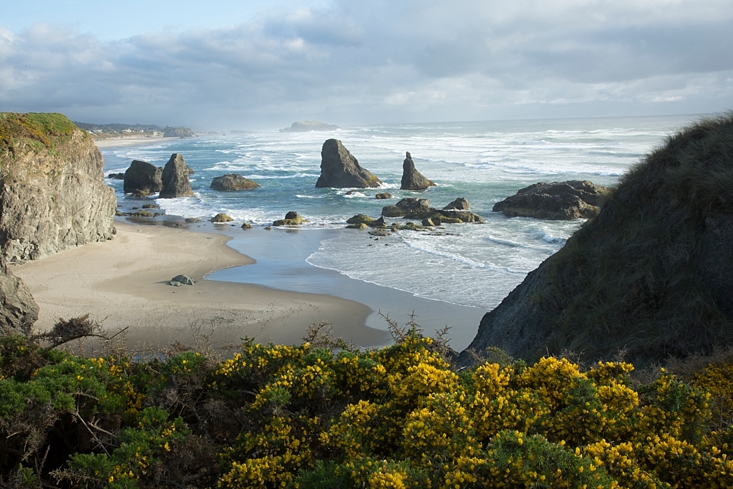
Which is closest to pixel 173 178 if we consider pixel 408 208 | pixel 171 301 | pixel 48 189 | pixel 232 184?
pixel 232 184

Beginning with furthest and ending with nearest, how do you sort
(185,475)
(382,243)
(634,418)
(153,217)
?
(153,217) < (382,243) < (185,475) < (634,418)

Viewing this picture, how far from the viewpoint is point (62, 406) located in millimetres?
4277

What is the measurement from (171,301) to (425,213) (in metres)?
17.5

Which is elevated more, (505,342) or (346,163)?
(346,163)

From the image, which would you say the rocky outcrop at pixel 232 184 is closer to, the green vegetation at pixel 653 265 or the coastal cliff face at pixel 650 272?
the coastal cliff face at pixel 650 272

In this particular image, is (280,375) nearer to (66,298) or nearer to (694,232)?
(694,232)

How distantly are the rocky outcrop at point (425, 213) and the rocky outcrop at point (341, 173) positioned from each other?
13.7 meters

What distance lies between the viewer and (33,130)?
20641 mm

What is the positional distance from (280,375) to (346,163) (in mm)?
41327

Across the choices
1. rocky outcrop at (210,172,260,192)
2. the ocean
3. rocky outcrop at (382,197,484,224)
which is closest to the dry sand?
the ocean

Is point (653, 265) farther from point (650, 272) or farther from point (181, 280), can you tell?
point (181, 280)

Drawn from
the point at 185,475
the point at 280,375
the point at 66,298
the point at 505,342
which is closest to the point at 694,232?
the point at 505,342

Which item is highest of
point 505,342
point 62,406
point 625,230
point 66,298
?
point 625,230

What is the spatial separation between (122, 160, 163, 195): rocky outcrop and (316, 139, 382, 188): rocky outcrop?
41.1 ft
